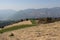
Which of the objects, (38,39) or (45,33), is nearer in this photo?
(38,39)

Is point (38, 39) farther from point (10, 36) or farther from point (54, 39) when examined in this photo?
point (10, 36)

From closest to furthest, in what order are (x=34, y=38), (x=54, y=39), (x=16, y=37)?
(x=54, y=39) → (x=34, y=38) → (x=16, y=37)

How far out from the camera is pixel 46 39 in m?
11.1

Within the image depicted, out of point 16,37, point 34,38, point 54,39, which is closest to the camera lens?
point 54,39

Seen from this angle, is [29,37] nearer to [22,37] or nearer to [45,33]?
[22,37]

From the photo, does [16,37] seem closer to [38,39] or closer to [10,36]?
[10,36]

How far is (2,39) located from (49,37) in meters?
3.68

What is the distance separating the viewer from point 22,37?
12.1 metres

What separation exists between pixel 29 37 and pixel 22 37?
558 millimetres

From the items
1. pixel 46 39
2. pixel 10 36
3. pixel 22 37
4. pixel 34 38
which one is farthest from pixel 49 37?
pixel 10 36

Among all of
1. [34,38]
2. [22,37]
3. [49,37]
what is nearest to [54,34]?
[49,37]

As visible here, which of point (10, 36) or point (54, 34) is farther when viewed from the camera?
point (10, 36)

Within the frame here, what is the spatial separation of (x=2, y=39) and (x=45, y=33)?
10.8 ft

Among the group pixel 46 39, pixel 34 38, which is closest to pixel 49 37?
pixel 46 39
